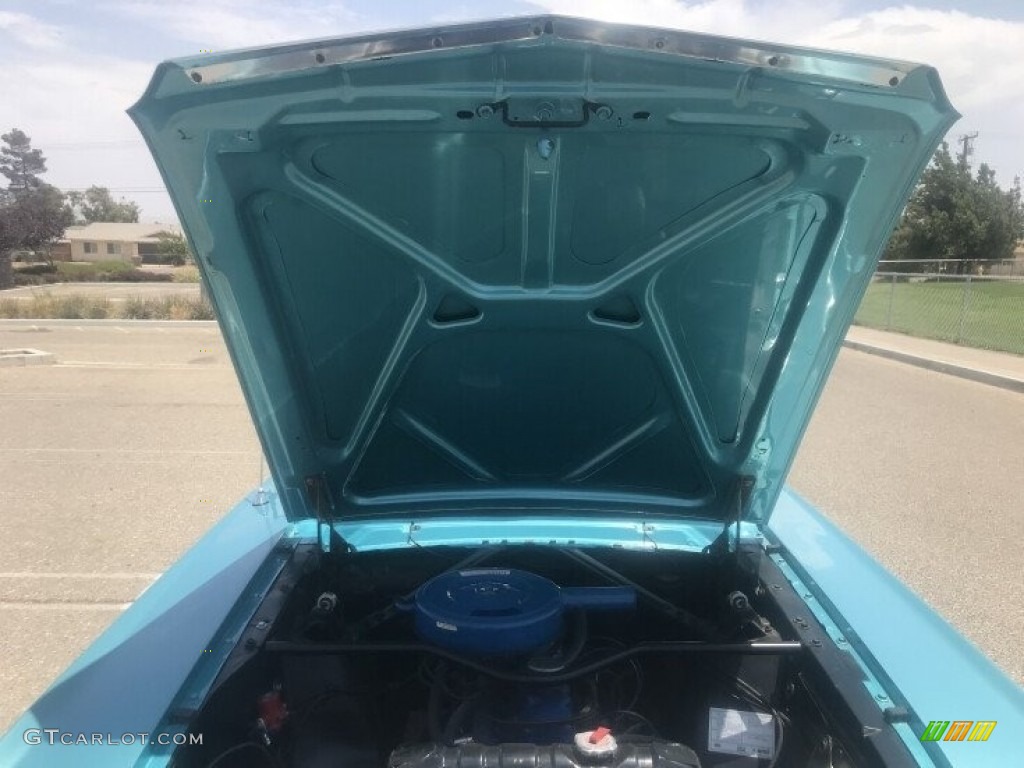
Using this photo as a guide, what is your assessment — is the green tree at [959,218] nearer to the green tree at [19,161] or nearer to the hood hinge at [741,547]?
the hood hinge at [741,547]

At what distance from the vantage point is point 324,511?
2125 millimetres

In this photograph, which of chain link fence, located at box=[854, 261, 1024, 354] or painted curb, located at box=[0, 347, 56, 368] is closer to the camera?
painted curb, located at box=[0, 347, 56, 368]

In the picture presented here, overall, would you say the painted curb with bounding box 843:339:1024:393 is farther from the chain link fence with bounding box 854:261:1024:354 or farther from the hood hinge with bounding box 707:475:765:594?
the hood hinge with bounding box 707:475:765:594

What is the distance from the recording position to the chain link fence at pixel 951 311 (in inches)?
546

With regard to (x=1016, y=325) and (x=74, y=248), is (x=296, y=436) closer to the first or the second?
(x=1016, y=325)

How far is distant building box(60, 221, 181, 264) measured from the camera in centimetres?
5584

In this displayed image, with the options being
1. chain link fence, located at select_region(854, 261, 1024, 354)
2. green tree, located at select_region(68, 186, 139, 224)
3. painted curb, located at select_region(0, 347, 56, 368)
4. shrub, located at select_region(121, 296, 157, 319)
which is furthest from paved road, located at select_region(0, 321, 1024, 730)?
green tree, located at select_region(68, 186, 139, 224)

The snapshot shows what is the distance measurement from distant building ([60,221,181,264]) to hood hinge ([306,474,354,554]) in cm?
5840

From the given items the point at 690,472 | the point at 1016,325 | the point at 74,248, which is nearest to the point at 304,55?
the point at 690,472

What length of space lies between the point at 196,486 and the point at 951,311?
1834 cm

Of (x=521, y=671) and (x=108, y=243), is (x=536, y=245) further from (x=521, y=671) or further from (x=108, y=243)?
(x=108, y=243)

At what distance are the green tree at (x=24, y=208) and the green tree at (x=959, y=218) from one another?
132ft

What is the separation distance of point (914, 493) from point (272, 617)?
510 centimetres

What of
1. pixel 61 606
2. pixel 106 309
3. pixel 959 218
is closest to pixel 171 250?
pixel 106 309
